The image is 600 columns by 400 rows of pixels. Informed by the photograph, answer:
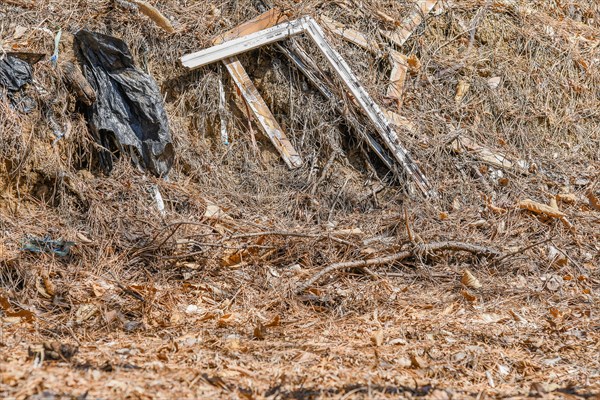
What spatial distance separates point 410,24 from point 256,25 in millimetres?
1637

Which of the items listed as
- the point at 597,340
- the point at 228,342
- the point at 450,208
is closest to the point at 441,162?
the point at 450,208

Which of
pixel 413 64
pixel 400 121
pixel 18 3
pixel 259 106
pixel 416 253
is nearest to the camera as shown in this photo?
pixel 416 253

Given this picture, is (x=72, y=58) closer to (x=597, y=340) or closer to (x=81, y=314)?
(x=81, y=314)

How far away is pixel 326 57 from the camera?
246 inches

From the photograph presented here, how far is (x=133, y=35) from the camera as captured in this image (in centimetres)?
621

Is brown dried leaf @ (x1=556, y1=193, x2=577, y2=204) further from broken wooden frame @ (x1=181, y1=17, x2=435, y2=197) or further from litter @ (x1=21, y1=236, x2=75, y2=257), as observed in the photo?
litter @ (x1=21, y1=236, x2=75, y2=257)

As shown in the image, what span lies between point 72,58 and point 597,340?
4388 mm

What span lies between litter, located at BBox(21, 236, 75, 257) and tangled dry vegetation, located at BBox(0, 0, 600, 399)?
0.05 meters

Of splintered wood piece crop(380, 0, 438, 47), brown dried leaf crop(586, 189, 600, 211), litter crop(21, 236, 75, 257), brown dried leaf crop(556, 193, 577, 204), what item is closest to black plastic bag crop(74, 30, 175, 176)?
litter crop(21, 236, 75, 257)

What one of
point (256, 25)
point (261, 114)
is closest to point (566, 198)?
point (261, 114)

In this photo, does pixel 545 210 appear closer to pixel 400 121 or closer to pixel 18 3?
pixel 400 121

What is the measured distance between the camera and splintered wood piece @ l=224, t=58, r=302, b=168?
6301mm

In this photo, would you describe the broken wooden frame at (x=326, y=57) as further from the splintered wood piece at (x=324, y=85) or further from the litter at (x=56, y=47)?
the litter at (x=56, y=47)

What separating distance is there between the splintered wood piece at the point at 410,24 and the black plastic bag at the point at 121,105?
2506mm
